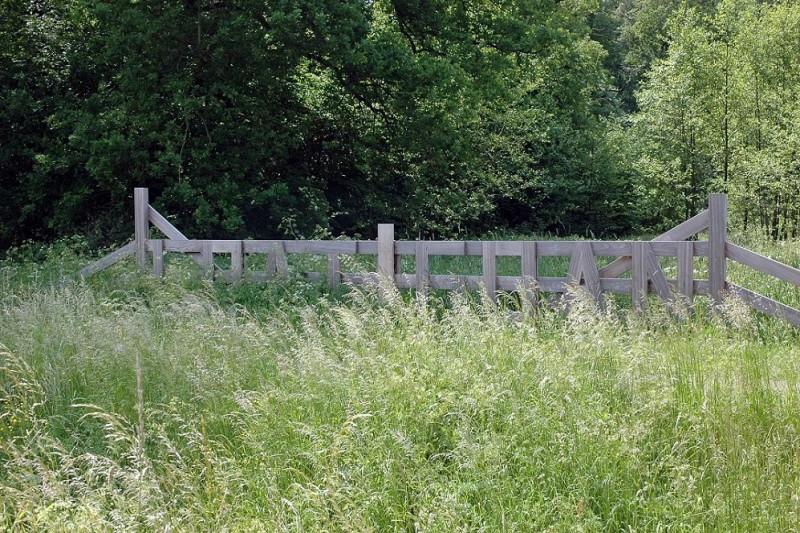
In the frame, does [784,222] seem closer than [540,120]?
Yes

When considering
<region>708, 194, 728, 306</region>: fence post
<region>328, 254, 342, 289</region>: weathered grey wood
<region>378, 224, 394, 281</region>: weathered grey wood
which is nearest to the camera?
<region>708, 194, 728, 306</region>: fence post

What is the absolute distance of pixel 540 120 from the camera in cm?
2873

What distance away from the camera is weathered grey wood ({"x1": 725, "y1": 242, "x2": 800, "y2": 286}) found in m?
7.53

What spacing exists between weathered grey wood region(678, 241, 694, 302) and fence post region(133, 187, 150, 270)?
292 inches

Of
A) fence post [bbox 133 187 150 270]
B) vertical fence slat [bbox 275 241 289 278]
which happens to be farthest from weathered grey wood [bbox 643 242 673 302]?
fence post [bbox 133 187 150 270]

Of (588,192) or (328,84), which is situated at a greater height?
(328,84)

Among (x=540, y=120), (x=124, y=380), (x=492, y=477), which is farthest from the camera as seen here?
(x=540, y=120)

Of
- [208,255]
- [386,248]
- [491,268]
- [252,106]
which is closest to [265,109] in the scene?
[252,106]

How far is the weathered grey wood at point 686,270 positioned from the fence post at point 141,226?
292 inches

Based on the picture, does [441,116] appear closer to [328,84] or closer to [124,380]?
[328,84]

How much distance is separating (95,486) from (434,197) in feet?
58.9

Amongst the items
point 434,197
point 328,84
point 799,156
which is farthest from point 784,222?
point 328,84

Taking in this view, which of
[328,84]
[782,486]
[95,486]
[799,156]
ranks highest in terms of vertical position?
[328,84]

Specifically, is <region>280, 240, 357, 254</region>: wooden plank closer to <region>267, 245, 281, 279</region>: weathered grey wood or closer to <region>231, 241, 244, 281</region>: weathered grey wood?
<region>267, 245, 281, 279</region>: weathered grey wood
